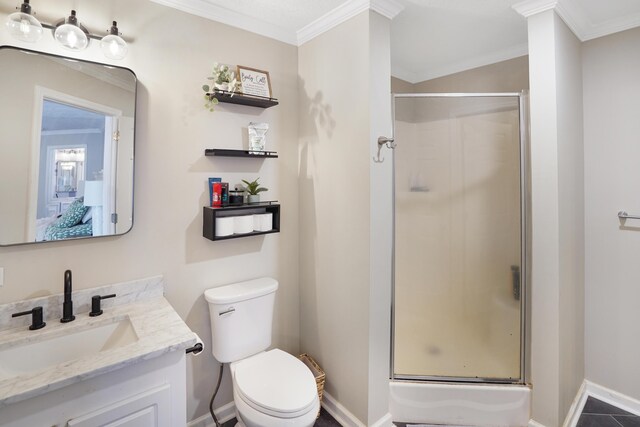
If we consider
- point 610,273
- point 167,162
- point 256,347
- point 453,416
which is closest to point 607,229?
point 610,273

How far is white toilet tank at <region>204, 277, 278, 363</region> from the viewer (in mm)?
1729

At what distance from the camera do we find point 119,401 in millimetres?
1097

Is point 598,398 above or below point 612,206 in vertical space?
below

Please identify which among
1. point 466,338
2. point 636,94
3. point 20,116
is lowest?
point 466,338

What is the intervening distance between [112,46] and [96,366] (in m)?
1.36

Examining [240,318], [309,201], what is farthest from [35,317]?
[309,201]

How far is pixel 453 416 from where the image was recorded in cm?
192

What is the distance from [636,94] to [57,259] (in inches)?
131

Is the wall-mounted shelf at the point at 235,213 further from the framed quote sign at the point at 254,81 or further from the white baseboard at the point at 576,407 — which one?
the white baseboard at the point at 576,407

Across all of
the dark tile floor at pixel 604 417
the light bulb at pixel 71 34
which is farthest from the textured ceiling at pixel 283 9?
the dark tile floor at pixel 604 417

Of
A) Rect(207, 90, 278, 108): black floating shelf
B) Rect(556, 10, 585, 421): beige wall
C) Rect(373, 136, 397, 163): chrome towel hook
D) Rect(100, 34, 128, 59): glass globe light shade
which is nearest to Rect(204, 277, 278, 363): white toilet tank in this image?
Rect(373, 136, 397, 163): chrome towel hook

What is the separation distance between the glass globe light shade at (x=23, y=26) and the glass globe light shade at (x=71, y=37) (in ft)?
0.23

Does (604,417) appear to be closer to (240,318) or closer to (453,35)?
(240,318)

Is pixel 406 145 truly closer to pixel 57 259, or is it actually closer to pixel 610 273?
pixel 610 273
